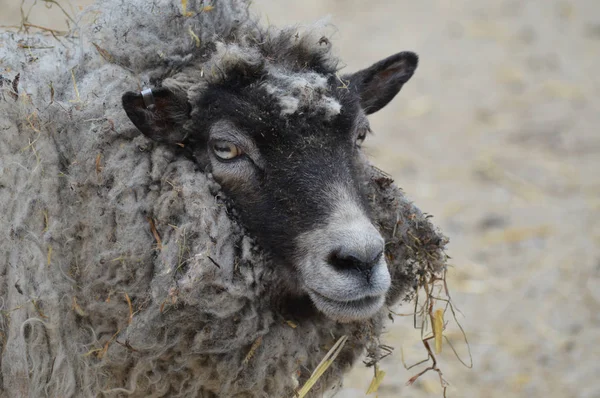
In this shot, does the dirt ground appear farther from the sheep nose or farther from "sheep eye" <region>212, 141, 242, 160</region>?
the sheep nose

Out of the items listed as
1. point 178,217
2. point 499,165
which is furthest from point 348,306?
point 499,165

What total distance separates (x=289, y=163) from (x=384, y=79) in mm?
1061

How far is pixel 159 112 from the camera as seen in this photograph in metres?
3.56

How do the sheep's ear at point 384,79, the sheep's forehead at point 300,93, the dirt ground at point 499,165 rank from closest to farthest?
the sheep's forehead at point 300,93, the sheep's ear at point 384,79, the dirt ground at point 499,165

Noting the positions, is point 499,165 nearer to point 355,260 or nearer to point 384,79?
point 384,79

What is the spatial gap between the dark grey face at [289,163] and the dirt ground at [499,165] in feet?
3.06

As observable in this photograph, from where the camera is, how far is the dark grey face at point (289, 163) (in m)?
3.38

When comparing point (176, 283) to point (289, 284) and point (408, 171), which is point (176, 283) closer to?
point (289, 284)

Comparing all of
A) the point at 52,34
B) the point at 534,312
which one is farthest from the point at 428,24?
the point at 52,34

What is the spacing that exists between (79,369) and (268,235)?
109 centimetres

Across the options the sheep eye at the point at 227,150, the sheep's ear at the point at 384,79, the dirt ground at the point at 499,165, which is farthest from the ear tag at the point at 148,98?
the dirt ground at the point at 499,165

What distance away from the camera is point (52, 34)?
403cm

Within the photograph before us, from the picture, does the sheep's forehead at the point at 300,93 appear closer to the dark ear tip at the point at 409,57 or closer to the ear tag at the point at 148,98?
the ear tag at the point at 148,98

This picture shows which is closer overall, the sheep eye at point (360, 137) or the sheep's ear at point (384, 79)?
the sheep eye at point (360, 137)
